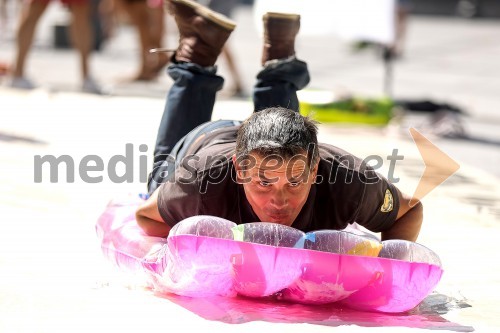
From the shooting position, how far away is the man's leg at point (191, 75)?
13.7ft

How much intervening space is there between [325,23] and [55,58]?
Answer: 4.50 m

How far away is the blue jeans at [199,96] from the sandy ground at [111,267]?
0.52 meters

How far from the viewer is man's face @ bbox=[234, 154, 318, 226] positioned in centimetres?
315

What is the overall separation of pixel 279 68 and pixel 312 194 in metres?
1.04

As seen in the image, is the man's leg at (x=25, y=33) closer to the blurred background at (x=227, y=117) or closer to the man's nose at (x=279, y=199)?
the blurred background at (x=227, y=117)

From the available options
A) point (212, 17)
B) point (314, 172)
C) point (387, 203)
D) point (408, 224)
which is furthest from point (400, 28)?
point (314, 172)

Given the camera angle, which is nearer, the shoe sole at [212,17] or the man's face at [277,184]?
the man's face at [277,184]

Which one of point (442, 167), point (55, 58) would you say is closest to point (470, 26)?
point (55, 58)

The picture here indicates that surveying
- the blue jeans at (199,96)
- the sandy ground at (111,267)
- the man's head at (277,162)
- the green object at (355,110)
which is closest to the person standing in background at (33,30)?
the sandy ground at (111,267)

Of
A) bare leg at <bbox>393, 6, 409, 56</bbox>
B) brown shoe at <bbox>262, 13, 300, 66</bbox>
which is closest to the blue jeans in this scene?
brown shoe at <bbox>262, 13, 300, 66</bbox>

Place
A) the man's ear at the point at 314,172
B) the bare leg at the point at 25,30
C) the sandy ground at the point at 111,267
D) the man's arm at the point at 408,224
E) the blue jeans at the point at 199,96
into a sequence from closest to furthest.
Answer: the sandy ground at the point at 111,267, the man's ear at the point at 314,172, the man's arm at the point at 408,224, the blue jeans at the point at 199,96, the bare leg at the point at 25,30

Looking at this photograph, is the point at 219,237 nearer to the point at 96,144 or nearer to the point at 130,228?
the point at 130,228

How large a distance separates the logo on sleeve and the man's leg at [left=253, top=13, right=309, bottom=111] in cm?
82

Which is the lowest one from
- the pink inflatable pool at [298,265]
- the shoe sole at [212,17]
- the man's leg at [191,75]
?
the pink inflatable pool at [298,265]
